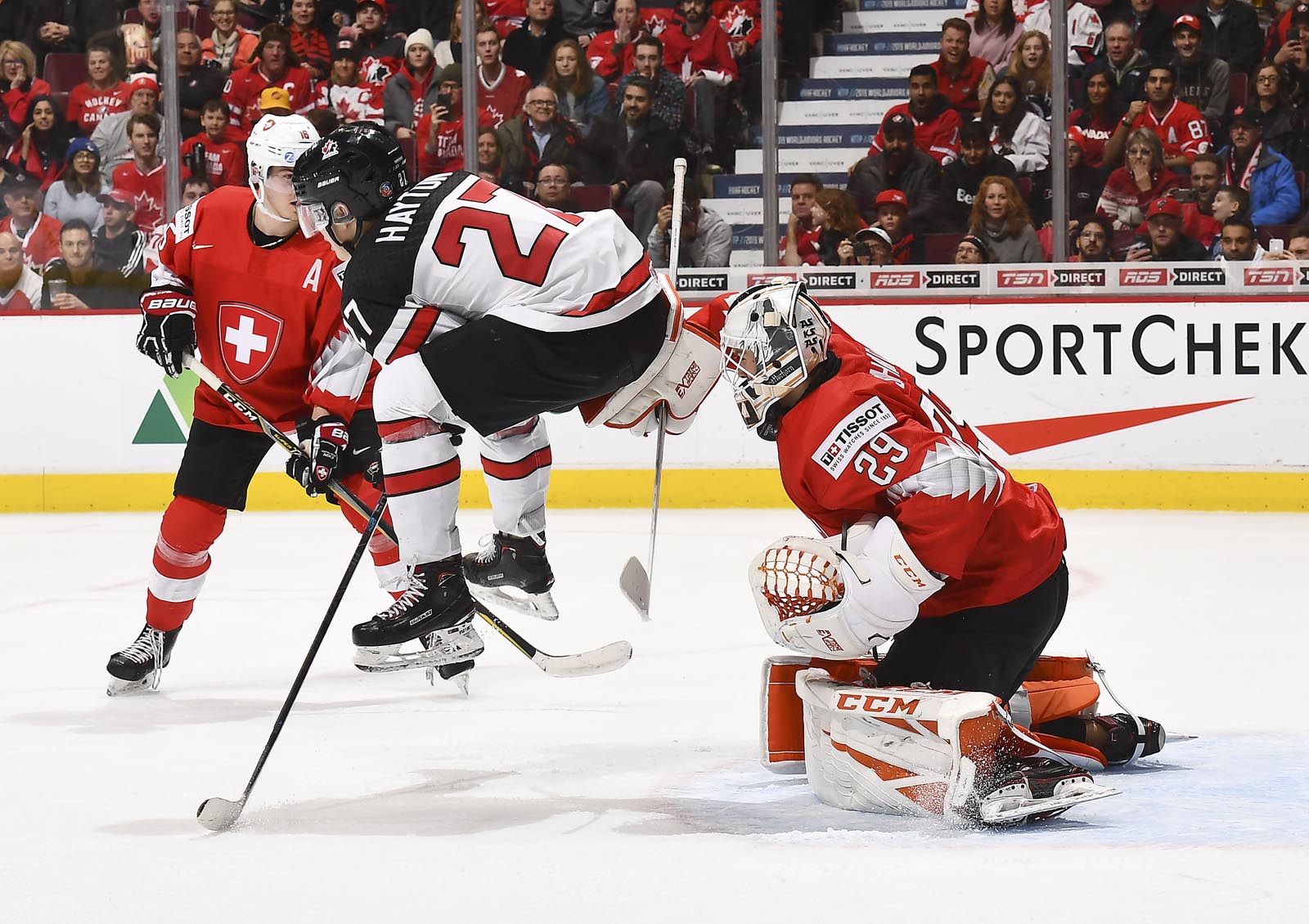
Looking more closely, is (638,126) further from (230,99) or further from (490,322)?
(490,322)

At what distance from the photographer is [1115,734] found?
115 inches

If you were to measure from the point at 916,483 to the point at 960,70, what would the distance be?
4965 millimetres

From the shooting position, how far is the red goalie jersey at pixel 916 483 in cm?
253

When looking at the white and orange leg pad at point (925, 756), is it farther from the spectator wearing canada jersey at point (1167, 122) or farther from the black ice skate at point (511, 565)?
the spectator wearing canada jersey at point (1167, 122)

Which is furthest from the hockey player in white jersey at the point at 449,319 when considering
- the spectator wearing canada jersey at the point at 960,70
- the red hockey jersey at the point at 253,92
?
the red hockey jersey at the point at 253,92

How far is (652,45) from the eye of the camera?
7352 mm

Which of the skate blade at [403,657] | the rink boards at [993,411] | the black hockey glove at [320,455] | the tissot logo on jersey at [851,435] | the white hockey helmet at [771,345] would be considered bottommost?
the rink boards at [993,411]

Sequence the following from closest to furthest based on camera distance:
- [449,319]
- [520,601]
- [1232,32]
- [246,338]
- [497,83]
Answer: [449,319] → [520,601] → [246,338] → [1232,32] → [497,83]

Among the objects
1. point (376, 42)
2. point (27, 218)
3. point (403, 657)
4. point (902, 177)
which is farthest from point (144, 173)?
point (403, 657)

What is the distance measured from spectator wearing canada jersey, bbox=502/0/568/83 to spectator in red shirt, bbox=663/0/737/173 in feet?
1.86

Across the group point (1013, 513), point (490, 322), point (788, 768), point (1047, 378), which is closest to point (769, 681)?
point (788, 768)

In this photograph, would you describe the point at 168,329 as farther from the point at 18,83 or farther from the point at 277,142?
the point at 18,83

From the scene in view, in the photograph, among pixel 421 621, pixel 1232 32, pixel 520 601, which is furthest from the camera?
pixel 1232 32

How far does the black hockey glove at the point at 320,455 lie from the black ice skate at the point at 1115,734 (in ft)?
5.33
